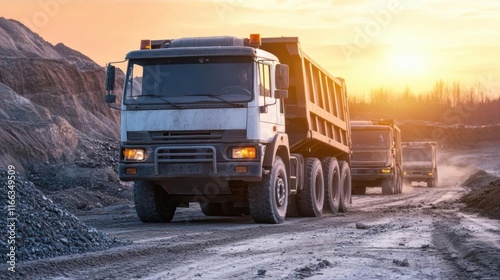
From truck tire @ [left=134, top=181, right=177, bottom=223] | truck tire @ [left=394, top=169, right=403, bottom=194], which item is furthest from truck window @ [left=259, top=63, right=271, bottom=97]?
truck tire @ [left=394, top=169, right=403, bottom=194]

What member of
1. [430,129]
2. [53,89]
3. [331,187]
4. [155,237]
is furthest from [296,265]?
[430,129]

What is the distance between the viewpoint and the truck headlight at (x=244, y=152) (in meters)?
14.0

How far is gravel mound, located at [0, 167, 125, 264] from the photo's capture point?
31.6 ft

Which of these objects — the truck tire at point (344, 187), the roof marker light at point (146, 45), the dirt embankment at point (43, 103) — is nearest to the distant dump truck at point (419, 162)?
the dirt embankment at point (43, 103)

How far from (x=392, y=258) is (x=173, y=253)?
2.63 meters

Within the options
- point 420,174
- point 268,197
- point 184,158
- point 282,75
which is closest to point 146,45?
point 184,158

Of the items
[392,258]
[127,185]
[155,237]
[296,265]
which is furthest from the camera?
[127,185]

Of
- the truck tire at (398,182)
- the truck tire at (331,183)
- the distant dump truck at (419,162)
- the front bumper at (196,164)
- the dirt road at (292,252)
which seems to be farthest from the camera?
the distant dump truck at (419,162)

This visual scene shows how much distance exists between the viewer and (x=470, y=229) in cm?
1363

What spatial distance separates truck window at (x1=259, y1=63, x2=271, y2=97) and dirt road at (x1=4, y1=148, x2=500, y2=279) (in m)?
2.33

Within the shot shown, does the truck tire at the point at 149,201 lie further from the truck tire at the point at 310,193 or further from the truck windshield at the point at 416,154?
the truck windshield at the point at 416,154

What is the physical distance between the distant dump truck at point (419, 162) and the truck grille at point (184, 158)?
1220 inches

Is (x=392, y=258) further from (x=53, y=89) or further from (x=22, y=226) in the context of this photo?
(x=53, y=89)

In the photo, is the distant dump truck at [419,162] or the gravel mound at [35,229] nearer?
the gravel mound at [35,229]
